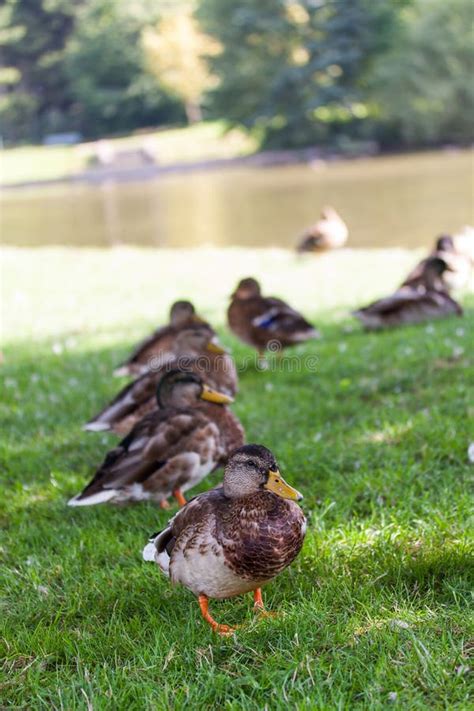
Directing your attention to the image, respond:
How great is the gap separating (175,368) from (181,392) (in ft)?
1.30

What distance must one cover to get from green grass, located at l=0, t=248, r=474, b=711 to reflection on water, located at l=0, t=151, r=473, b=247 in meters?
12.9

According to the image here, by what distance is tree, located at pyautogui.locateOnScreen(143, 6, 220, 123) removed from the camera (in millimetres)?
A: 59594

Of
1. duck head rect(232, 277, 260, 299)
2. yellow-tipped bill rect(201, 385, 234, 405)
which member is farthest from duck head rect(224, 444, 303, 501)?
duck head rect(232, 277, 260, 299)

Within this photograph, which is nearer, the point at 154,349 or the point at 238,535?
the point at 238,535

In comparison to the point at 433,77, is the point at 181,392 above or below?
above

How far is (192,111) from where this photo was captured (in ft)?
208

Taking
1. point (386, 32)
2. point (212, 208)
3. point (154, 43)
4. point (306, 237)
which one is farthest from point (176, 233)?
point (154, 43)

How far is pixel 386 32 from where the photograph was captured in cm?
4509

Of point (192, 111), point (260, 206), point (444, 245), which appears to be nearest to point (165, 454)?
point (444, 245)

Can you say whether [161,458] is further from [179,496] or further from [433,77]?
[433,77]

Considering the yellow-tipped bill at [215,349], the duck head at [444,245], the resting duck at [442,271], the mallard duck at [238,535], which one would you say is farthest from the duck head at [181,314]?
the duck head at [444,245]

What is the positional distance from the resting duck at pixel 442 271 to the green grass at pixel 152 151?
126 feet

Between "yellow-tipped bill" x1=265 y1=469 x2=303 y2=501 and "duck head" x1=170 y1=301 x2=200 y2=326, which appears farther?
"duck head" x1=170 y1=301 x2=200 y2=326

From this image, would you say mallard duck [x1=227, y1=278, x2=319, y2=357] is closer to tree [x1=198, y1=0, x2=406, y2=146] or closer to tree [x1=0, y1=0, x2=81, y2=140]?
tree [x1=198, y1=0, x2=406, y2=146]
